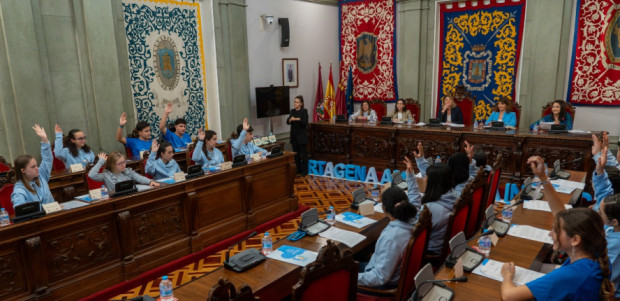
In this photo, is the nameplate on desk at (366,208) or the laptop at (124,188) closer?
the nameplate on desk at (366,208)

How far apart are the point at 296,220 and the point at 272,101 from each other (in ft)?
11.2

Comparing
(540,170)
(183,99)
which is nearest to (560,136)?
(540,170)

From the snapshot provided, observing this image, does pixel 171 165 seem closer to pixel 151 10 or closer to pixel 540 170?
pixel 151 10

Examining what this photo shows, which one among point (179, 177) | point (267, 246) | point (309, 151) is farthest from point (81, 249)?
point (309, 151)

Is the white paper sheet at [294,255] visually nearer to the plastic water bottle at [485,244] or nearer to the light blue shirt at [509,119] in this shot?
the plastic water bottle at [485,244]

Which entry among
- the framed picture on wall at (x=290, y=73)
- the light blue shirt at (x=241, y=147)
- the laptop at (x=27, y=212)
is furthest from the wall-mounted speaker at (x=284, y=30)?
the laptop at (x=27, y=212)

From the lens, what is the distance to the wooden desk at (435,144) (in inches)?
233

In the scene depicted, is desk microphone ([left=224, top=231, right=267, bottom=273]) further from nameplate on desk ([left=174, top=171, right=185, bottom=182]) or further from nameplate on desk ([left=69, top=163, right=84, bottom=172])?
nameplate on desk ([left=69, top=163, right=84, bottom=172])

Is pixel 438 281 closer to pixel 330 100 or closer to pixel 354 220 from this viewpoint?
pixel 354 220

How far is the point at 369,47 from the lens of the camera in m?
9.73

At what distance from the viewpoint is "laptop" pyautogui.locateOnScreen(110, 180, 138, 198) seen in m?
3.91

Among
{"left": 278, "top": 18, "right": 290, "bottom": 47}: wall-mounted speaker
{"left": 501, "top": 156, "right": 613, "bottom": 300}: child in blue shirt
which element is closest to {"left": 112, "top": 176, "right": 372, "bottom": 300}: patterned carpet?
{"left": 278, "top": 18, "right": 290, "bottom": 47}: wall-mounted speaker

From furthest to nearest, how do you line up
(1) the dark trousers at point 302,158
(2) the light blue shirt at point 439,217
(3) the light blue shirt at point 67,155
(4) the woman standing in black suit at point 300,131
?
(1) the dark trousers at point 302,158 < (4) the woman standing in black suit at point 300,131 < (3) the light blue shirt at point 67,155 < (2) the light blue shirt at point 439,217

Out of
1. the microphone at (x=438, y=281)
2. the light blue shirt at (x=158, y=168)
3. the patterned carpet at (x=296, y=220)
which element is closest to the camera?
the microphone at (x=438, y=281)
